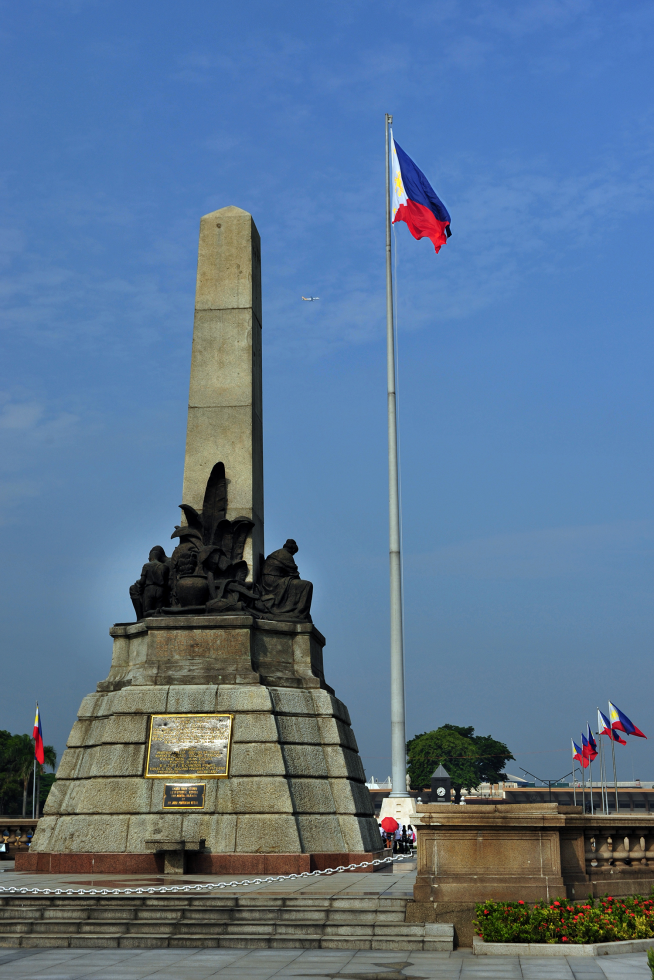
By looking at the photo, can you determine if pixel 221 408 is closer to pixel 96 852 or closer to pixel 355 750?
pixel 355 750

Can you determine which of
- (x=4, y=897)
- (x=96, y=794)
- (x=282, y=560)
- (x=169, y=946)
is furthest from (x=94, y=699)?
(x=169, y=946)

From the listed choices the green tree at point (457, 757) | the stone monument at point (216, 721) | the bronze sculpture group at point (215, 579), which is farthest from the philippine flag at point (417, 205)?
the green tree at point (457, 757)

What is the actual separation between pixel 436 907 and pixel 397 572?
46.7 feet

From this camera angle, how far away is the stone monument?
16438 mm

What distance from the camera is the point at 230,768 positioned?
16953 mm

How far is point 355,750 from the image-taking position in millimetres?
19875

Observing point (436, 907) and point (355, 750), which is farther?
point (355, 750)

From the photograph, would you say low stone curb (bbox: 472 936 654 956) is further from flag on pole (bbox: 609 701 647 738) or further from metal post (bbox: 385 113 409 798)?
flag on pole (bbox: 609 701 647 738)

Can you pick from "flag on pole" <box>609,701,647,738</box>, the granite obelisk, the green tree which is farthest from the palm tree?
the granite obelisk

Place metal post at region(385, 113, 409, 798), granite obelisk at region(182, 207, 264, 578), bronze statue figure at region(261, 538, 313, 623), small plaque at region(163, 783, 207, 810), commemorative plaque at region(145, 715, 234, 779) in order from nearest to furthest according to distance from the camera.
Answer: small plaque at region(163, 783, 207, 810) < commemorative plaque at region(145, 715, 234, 779) < bronze statue figure at region(261, 538, 313, 623) < granite obelisk at region(182, 207, 264, 578) < metal post at region(385, 113, 409, 798)

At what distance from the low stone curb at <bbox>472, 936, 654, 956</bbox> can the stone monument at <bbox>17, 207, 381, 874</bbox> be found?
5.67 meters

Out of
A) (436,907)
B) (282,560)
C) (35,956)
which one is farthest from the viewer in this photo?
(282,560)

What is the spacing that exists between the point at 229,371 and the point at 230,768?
885 centimetres

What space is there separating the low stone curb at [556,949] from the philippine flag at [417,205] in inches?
800
